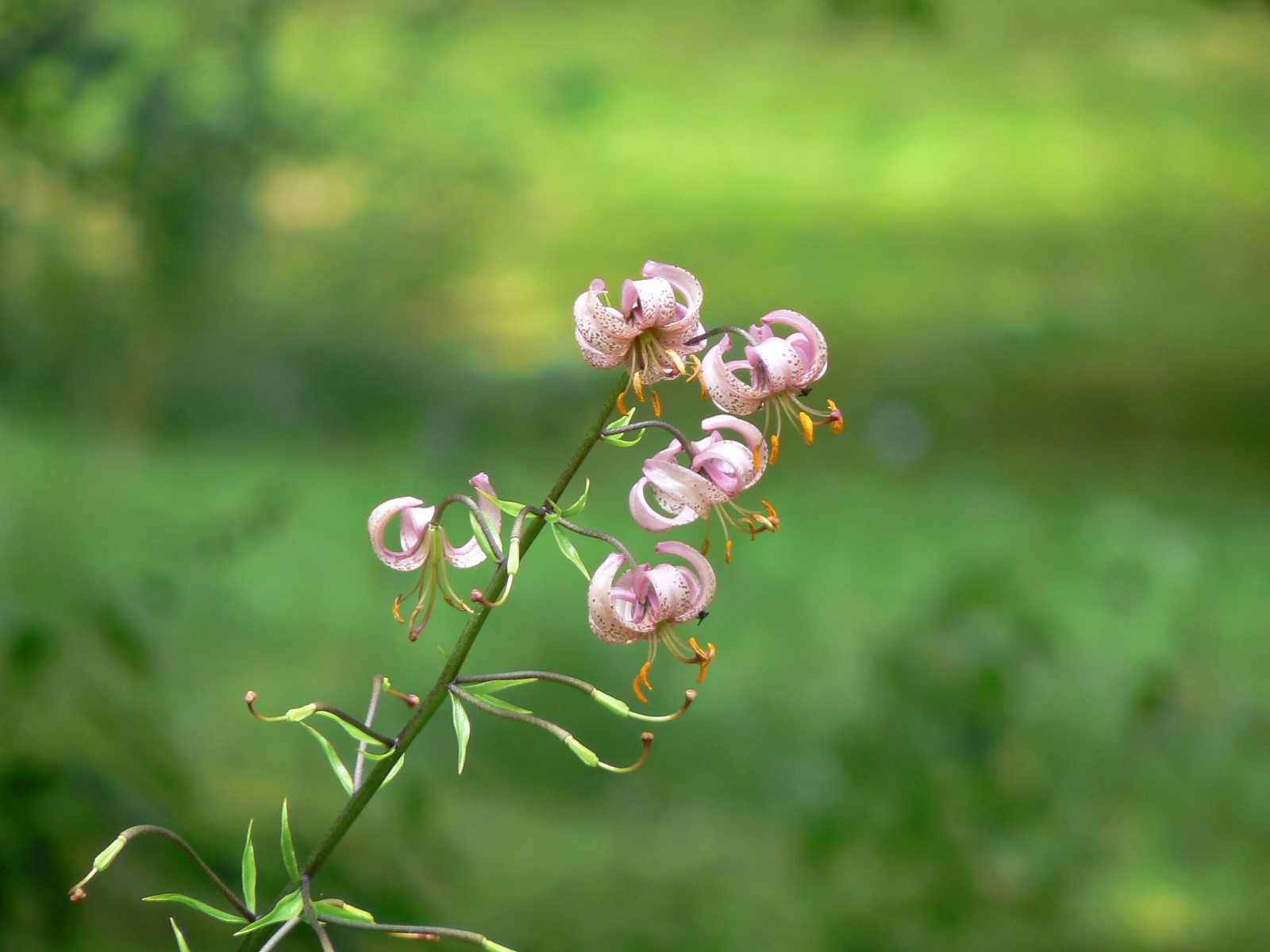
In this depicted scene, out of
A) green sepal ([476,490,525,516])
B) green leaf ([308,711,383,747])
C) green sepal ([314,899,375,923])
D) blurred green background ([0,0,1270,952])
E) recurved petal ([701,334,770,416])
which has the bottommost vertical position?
blurred green background ([0,0,1270,952])

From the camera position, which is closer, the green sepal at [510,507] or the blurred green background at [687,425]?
the green sepal at [510,507]

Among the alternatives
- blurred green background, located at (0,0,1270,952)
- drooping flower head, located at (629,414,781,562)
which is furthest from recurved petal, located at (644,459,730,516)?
blurred green background, located at (0,0,1270,952)

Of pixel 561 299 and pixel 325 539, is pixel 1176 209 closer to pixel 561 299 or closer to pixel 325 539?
pixel 561 299

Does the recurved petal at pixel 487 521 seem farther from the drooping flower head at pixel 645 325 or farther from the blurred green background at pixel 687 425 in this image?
the blurred green background at pixel 687 425

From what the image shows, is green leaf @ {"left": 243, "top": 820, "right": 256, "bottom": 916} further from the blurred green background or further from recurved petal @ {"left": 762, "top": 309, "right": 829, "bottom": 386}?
the blurred green background

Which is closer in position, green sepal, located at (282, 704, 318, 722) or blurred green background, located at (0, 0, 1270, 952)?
green sepal, located at (282, 704, 318, 722)

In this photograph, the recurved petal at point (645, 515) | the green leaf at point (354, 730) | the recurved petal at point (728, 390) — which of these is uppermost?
the recurved petal at point (728, 390)

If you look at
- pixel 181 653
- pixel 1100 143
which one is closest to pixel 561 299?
pixel 181 653

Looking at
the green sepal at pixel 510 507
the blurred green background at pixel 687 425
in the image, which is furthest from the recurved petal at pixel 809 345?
the blurred green background at pixel 687 425
